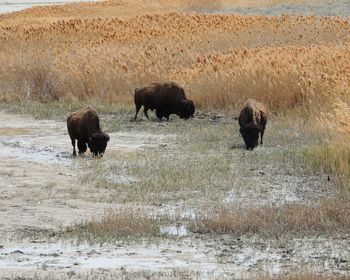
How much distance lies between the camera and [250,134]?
54.9ft

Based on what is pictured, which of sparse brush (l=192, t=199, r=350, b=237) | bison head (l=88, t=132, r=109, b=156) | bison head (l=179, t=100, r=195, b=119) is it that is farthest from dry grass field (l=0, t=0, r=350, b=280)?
bison head (l=88, t=132, r=109, b=156)

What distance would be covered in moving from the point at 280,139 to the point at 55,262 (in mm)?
9345

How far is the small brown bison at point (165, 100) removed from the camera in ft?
70.2

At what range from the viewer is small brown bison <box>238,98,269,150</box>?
16766mm

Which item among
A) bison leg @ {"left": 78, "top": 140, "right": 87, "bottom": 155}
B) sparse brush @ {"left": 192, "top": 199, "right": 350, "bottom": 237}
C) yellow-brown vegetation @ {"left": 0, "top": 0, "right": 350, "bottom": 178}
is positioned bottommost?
yellow-brown vegetation @ {"left": 0, "top": 0, "right": 350, "bottom": 178}

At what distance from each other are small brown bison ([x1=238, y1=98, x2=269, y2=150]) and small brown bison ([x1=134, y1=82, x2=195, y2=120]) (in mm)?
3866

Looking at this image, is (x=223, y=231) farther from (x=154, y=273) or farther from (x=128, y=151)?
(x=128, y=151)

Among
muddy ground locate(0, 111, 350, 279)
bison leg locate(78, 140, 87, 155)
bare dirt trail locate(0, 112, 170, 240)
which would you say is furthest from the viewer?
bison leg locate(78, 140, 87, 155)

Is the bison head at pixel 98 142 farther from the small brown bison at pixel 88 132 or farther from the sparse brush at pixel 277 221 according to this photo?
the sparse brush at pixel 277 221

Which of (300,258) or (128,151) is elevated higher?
(300,258)

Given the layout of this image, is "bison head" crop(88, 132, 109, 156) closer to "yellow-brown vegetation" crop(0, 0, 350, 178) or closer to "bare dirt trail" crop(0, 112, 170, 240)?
"bare dirt trail" crop(0, 112, 170, 240)

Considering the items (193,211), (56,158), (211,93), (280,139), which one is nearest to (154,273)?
(193,211)

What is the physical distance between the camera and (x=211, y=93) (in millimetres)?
22969

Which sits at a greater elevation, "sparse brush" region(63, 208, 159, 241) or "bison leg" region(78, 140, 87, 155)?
"sparse brush" region(63, 208, 159, 241)
